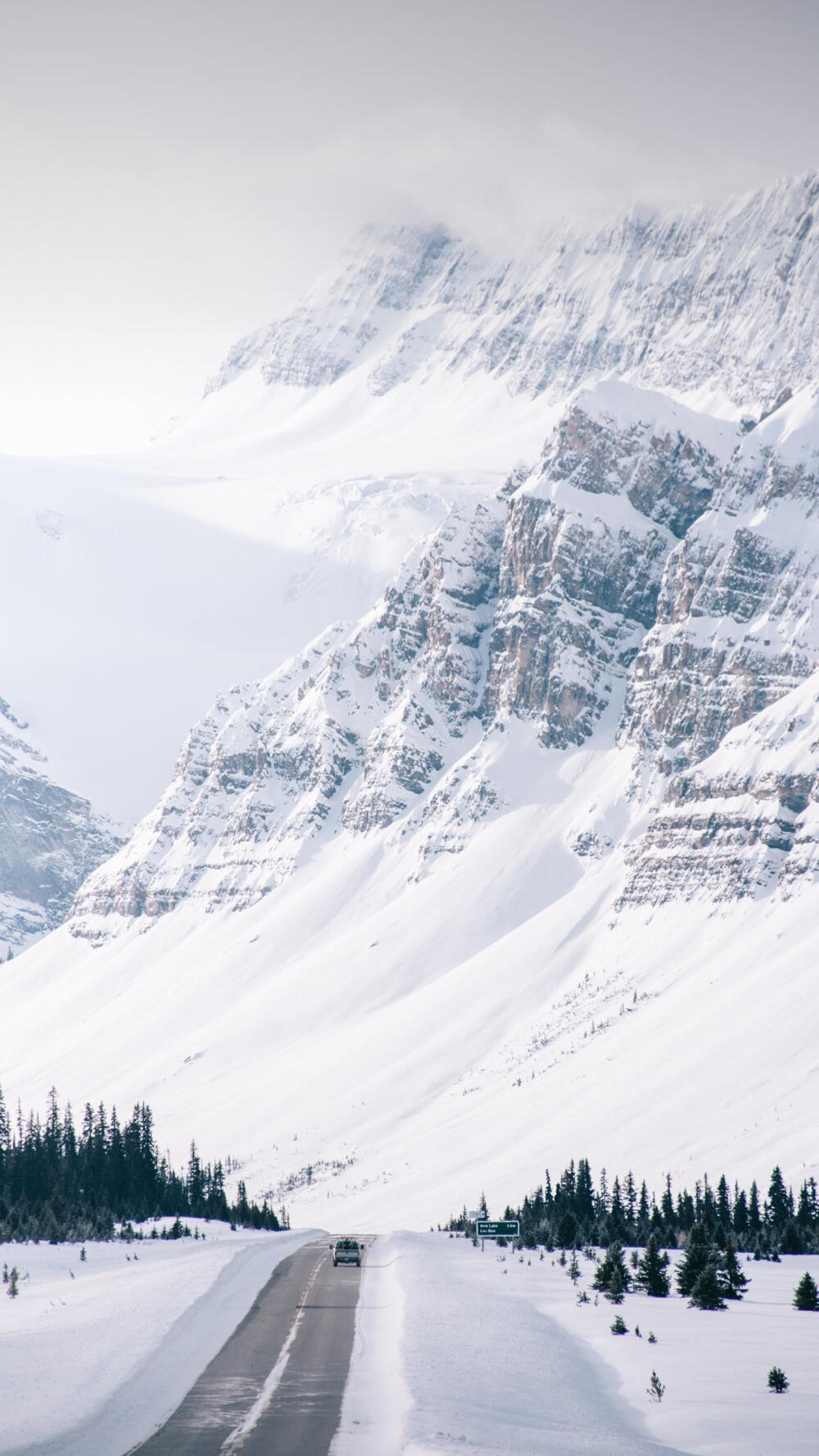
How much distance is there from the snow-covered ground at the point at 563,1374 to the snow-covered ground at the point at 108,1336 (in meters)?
4.66

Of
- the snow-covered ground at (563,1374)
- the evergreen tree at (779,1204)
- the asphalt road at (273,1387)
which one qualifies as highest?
the asphalt road at (273,1387)

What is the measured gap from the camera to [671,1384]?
45.7 metres

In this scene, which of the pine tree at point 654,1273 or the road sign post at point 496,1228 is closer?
the pine tree at point 654,1273

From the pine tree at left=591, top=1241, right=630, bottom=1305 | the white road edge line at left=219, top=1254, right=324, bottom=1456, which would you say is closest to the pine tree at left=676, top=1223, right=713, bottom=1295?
the pine tree at left=591, top=1241, right=630, bottom=1305

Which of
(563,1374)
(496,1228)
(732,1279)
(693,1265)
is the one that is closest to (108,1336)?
(563,1374)

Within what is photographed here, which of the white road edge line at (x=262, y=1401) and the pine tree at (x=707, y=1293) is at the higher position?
the white road edge line at (x=262, y=1401)

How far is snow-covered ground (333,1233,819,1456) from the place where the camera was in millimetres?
37094

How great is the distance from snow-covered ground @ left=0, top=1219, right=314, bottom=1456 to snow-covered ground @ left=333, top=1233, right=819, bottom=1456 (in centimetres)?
466

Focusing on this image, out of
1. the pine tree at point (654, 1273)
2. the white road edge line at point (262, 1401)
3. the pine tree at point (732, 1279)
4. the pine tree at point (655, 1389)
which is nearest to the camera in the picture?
the white road edge line at point (262, 1401)

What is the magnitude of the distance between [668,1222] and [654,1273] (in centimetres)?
5742

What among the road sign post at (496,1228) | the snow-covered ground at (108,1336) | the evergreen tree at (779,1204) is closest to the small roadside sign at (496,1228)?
the road sign post at (496,1228)

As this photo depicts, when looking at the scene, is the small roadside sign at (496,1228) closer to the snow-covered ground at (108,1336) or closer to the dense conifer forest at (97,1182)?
the snow-covered ground at (108,1336)

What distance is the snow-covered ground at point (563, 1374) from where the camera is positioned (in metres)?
37.1

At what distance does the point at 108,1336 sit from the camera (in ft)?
165
